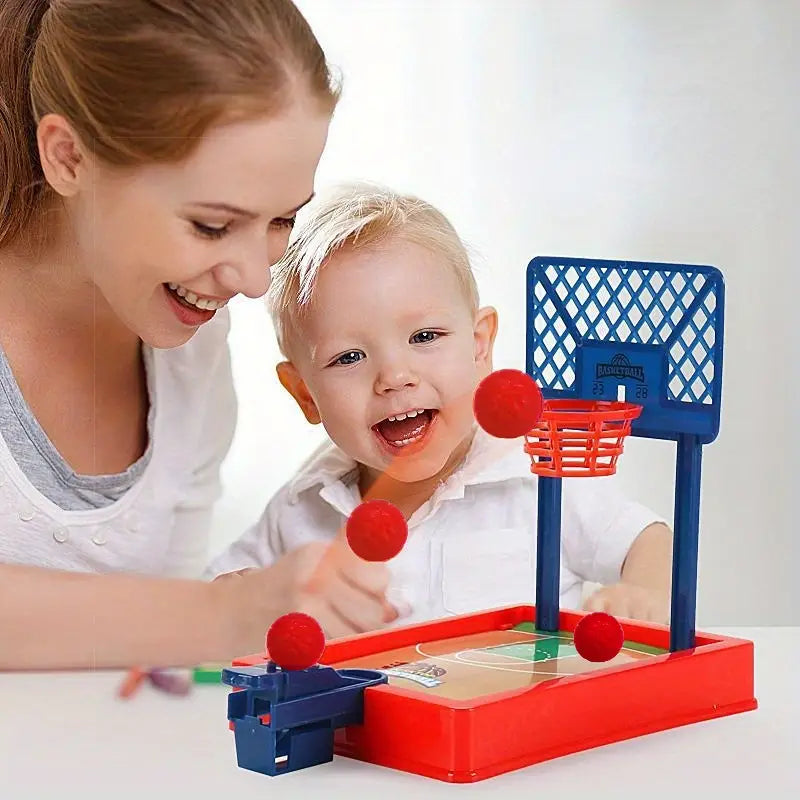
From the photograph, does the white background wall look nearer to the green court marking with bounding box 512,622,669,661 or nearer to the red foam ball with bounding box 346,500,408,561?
the green court marking with bounding box 512,622,669,661

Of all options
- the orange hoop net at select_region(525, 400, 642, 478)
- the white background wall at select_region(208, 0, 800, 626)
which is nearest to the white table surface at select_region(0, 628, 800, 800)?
the orange hoop net at select_region(525, 400, 642, 478)

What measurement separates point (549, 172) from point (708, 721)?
2.61ft

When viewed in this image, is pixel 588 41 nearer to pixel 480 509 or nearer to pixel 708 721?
pixel 480 509

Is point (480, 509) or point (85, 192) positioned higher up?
point (85, 192)

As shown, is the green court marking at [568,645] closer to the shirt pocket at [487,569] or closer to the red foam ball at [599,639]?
the red foam ball at [599,639]

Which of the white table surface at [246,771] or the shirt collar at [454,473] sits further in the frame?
the shirt collar at [454,473]

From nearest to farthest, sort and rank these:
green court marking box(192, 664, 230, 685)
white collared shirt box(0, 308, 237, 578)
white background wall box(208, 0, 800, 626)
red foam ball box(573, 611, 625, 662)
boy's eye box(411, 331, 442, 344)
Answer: red foam ball box(573, 611, 625, 662) → green court marking box(192, 664, 230, 685) → boy's eye box(411, 331, 442, 344) → white collared shirt box(0, 308, 237, 578) → white background wall box(208, 0, 800, 626)

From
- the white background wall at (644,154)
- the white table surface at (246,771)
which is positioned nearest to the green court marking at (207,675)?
the white table surface at (246,771)

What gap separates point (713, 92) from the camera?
4.55 ft

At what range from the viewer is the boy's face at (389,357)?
2.82ft

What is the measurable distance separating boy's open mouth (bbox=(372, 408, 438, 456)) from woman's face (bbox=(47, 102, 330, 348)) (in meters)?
0.13

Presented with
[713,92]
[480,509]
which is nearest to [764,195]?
[713,92]

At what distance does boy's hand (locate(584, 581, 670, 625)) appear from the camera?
2.91 ft

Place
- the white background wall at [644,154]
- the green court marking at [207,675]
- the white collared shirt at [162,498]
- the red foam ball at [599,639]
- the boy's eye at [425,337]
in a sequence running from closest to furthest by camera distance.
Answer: the red foam ball at [599,639]
the green court marking at [207,675]
the boy's eye at [425,337]
the white collared shirt at [162,498]
the white background wall at [644,154]
